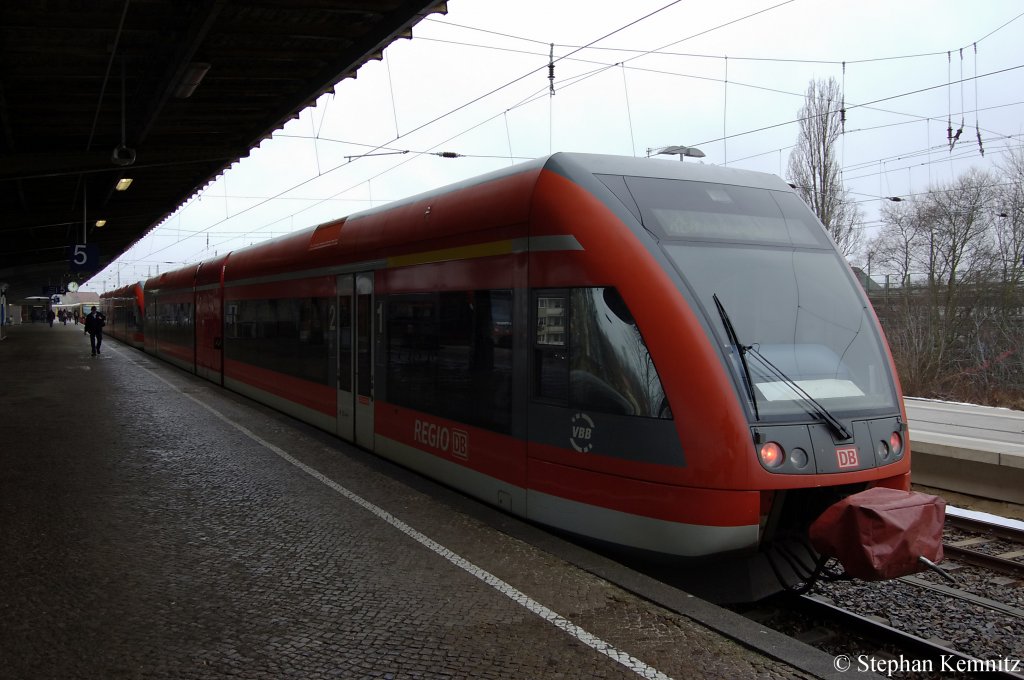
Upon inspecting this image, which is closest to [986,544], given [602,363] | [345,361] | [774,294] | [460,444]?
[774,294]

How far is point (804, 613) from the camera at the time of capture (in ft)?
16.4

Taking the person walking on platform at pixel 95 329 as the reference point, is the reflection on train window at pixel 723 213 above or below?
above

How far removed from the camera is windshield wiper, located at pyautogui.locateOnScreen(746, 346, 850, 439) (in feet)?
15.5

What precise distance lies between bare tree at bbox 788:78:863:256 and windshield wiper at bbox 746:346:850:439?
2724 cm

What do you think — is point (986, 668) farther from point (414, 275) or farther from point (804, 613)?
point (414, 275)

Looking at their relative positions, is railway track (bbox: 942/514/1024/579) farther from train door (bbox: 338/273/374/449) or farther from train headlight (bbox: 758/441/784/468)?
train door (bbox: 338/273/374/449)

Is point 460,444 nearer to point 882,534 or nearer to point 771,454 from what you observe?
point 771,454

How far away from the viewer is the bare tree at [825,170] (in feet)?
98.5

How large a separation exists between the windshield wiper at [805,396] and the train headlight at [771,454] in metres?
0.41

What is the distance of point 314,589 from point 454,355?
8.54 feet

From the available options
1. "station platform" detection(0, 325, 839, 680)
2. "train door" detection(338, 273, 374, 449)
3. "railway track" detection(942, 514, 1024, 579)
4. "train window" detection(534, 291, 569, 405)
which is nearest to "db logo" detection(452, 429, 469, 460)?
"station platform" detection(0, 325, 839, 680)

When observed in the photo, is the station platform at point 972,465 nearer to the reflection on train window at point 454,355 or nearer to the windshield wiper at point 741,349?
the windshield wiper at point 741,349

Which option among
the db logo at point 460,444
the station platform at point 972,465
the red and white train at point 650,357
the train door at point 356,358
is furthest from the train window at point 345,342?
the station platform at point 972,465

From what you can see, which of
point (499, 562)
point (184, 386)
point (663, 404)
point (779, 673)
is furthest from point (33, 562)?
point (184, 386)
